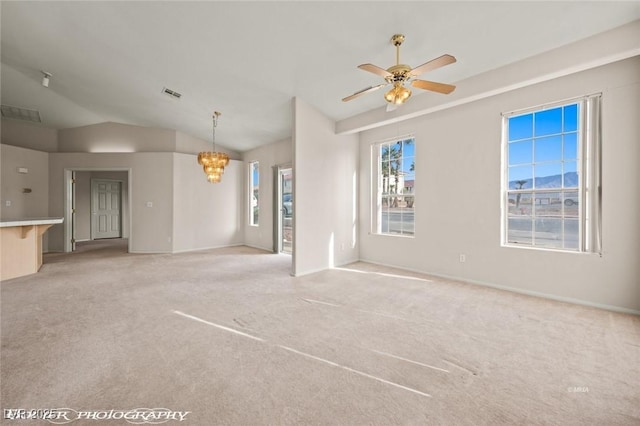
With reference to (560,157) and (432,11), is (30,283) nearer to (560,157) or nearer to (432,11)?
(432,11)

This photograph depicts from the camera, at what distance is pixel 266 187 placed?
23.8ft

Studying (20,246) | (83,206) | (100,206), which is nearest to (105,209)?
(100,206)

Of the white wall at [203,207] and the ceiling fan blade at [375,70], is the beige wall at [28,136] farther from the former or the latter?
the ceiling fan blade at [375,70]

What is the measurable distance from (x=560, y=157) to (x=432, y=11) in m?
2.59

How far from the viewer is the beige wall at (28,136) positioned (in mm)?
Result: 6395

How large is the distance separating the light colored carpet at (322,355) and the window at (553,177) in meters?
0.94

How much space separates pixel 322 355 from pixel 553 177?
12.5 feet

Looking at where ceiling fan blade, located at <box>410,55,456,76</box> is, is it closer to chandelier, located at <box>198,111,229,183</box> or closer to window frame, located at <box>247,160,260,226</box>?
chandelier, located at <box>198,111,229,183</box>

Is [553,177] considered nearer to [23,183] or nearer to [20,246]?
[20,246]

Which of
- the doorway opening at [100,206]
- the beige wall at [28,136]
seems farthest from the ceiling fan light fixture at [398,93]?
the beige wall at [28,136]

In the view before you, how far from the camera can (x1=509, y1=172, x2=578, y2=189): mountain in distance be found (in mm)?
3391

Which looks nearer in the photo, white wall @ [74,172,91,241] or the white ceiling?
the white ceiling

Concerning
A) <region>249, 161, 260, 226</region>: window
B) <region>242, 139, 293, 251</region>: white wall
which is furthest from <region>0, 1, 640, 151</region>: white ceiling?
<region>249, 161, 260, 226</region>: window

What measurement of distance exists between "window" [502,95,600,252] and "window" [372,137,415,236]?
1488 mm
